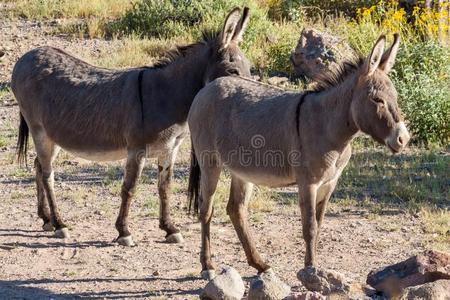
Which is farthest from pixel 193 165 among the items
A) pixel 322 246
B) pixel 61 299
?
pixel 61 299

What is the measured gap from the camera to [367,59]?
22.0ft

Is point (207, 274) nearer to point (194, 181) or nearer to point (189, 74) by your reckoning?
point (194, 181)

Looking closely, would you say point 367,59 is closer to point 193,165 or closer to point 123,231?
point 193,165

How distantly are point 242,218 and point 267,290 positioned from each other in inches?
57.5

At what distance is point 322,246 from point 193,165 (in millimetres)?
1320

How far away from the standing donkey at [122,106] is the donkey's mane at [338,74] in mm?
1396

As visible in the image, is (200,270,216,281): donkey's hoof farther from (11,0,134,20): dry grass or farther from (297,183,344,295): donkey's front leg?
(11,0,134,20): dry grass

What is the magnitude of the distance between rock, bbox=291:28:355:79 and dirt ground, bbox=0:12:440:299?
3.51 meters

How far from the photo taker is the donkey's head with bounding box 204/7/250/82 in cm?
844

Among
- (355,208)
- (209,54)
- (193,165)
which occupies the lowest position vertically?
(355,208)

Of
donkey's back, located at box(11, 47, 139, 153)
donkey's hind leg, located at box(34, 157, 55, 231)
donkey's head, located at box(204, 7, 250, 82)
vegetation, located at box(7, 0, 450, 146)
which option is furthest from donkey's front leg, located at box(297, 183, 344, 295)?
vegetation, located at box(7, 0, 450, 146)

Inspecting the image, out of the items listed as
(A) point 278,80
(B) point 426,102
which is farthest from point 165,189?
(A) point 278,80

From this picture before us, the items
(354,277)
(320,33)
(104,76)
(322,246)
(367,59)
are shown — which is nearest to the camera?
(367,59)

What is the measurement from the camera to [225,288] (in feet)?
21.4
